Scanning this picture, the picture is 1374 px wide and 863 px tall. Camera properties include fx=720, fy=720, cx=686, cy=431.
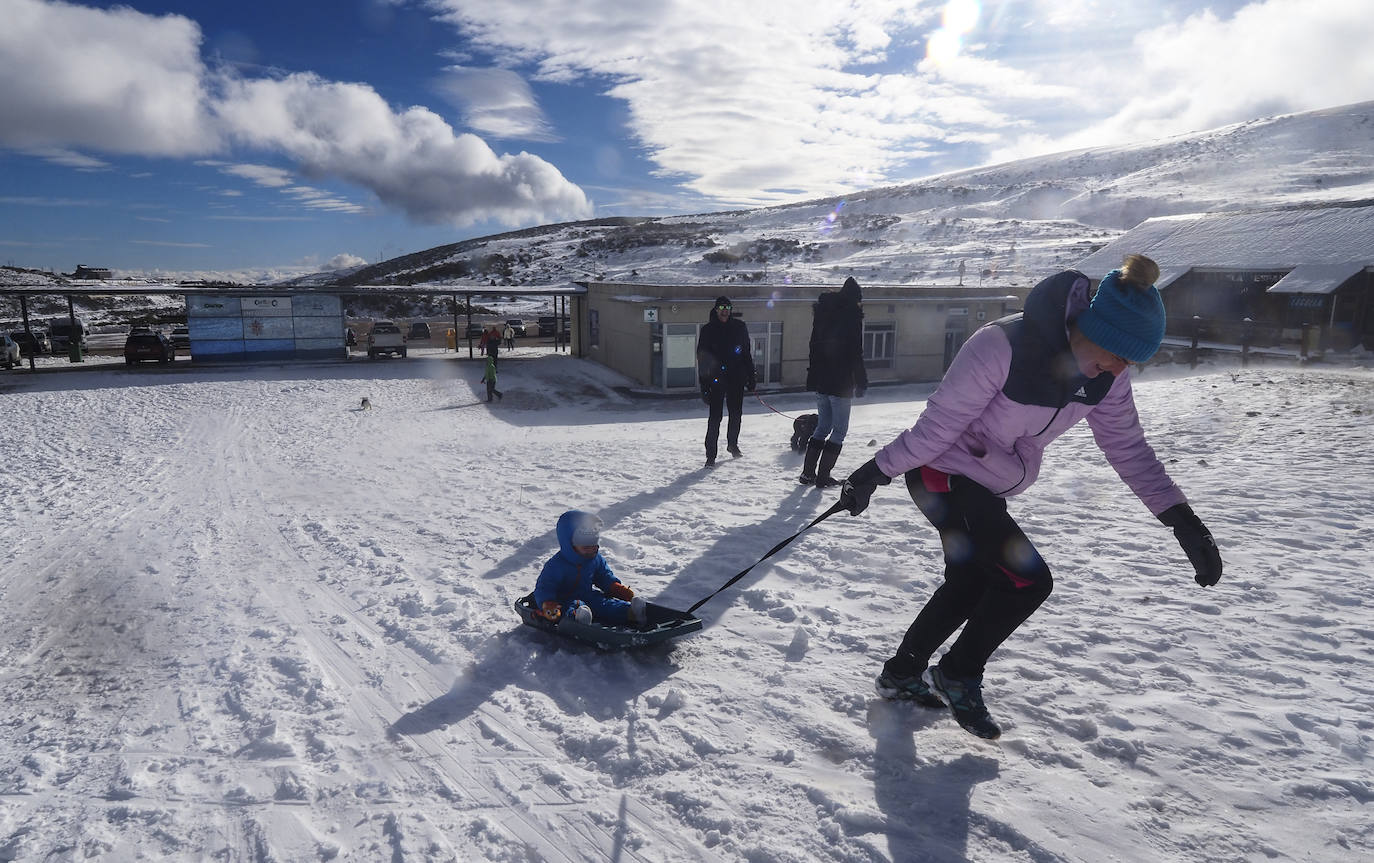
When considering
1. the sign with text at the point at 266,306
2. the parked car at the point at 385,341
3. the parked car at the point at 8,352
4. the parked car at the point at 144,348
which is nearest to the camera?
the parked car at the point at 8,352

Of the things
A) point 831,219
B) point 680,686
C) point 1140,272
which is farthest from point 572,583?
point 831,219

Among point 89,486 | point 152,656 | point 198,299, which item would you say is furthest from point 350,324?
point 152,656

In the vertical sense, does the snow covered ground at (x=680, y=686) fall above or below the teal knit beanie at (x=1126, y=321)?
below

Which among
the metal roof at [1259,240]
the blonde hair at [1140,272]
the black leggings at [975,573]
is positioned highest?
the metal roof at [1259,240]

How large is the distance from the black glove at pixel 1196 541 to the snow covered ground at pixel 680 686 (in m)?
0.86

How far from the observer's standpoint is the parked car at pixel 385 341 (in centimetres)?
2952

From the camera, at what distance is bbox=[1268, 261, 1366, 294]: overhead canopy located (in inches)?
972

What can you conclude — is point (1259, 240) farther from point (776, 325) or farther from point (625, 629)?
point (625, 629)

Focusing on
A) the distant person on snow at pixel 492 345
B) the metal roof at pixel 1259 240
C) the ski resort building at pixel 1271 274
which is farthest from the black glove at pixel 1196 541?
the metal roof at pixel 1259 240

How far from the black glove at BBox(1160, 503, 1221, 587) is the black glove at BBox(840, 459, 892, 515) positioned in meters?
1.23

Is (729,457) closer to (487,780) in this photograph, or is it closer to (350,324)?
(487,780)

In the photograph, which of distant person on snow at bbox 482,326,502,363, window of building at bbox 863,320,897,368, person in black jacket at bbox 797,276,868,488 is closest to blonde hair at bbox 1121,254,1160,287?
person in black jacket at bbox 797,276,868,488

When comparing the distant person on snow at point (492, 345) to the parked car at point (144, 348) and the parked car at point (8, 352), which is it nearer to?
the parked car at point (144, 348)

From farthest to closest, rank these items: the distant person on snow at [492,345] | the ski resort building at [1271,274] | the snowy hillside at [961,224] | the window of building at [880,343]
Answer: the snowy hillside at [961,224] → the ski resort building at [1271,274] → the window of building at [880,343] → the distant person on snow at [492,345]
